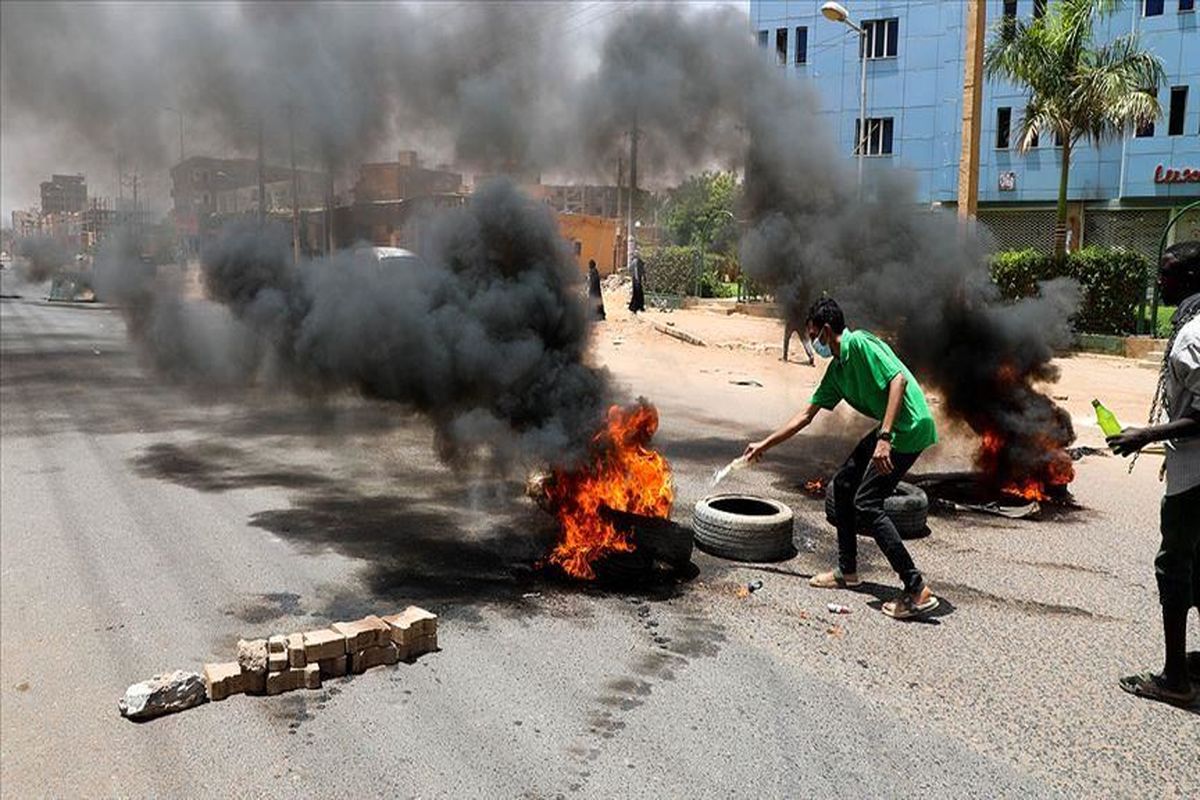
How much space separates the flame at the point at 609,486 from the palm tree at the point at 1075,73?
1648 cm

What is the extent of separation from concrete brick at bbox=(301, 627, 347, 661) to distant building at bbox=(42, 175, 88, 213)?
6973 mm

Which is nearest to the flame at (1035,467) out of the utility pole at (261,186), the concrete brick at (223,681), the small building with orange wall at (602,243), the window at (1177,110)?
the concrete brick at (223,681)

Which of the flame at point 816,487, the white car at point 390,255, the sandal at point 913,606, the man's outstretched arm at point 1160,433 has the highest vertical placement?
the white car at point 390,255

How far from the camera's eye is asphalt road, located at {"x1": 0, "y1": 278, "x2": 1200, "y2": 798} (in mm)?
3357

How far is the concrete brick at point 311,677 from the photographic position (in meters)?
3.97

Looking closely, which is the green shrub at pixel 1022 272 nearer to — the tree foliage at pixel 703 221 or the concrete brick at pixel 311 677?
the tree foliage at pixel 703 221

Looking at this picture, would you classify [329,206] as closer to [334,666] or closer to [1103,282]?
[334,666]

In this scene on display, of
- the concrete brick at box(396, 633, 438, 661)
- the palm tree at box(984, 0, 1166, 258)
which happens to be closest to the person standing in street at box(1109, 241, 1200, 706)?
the concrete brick at box(396, 633, 438, 661)

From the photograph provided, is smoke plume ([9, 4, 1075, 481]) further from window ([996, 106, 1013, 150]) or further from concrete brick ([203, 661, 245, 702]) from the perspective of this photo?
window ([996, 106, 1013, 150])

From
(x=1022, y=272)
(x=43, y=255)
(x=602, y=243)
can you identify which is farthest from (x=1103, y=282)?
(x=43, y=255)

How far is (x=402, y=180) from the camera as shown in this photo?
775cm

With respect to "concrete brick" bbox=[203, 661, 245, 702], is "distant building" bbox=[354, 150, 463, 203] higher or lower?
higher

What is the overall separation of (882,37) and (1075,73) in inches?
414

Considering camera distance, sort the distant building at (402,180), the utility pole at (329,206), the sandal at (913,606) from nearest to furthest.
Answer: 1. the sandal at (913,606)
2. the utility pole at (329,206)
3. the distant building at (402,180)
